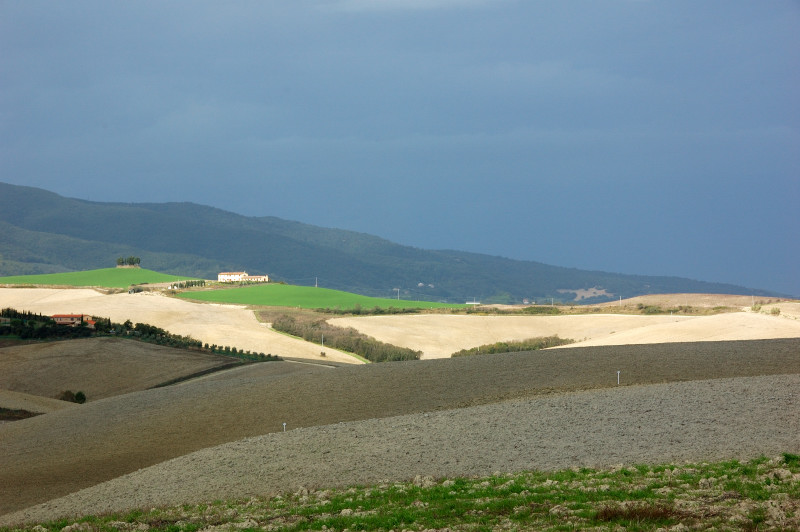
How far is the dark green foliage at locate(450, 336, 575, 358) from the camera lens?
183ft

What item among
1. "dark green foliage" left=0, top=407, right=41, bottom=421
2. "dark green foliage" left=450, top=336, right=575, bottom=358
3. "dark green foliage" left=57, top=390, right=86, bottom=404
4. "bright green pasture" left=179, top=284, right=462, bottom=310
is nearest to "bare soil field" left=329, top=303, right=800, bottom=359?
"dark green foliage" left=450, top=336, right=575, bottom=358

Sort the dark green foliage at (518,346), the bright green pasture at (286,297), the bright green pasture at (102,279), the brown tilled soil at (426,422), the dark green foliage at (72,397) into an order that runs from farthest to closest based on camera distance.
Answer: the bright green pasture at (102,279), the bright green pasture at (286,297), the dark green foliage at (518,346), the dark green foliage at (72,397), the brown tilled soil at (426,422)

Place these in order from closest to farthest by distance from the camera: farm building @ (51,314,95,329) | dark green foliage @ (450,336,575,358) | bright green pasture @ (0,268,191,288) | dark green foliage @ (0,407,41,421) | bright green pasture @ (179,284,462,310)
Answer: dark green foliage @ (0,407,41,421), dark green foliage @ (450,336,575,358), farm building @ (51,314,95,329), bright green pasture @ (179,284,462,310), bright green pasture @ (0,268,191,288)

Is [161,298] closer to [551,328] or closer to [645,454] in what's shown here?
[551,328]

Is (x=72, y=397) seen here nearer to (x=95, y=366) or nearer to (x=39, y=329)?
(x=95, y=366)

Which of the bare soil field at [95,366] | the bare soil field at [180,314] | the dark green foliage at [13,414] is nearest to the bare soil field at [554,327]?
the bare soil field at [180,314]

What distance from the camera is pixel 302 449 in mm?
20453

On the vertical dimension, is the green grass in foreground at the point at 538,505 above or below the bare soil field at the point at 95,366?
above

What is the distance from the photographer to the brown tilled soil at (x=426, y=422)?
17969 mm

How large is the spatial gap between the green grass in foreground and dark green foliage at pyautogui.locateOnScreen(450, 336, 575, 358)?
39.1 m

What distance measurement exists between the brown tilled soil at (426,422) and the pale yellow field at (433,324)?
708 inches

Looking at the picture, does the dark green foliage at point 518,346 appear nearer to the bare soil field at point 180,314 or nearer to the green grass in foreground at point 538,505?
the bare soil field at point 180,314

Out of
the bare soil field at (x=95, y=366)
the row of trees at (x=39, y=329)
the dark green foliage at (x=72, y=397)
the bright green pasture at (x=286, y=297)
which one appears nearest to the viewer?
the dark green foliage at (x=72, y=397)

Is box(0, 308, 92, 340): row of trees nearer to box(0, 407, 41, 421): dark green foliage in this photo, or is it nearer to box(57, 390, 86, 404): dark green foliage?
box(57, 390, 86, 404): dark green foliage
